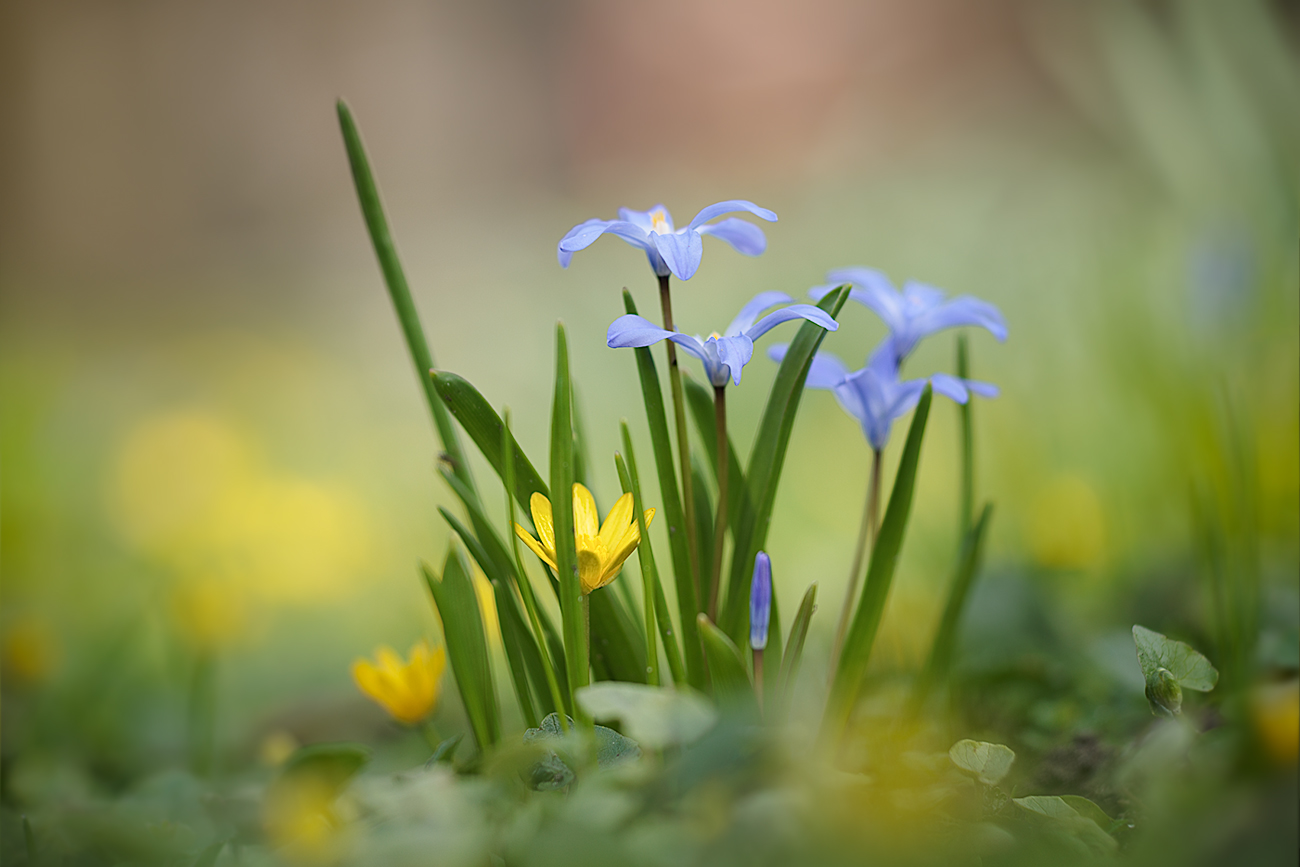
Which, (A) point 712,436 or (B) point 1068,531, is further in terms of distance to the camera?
(B) point 1068,531

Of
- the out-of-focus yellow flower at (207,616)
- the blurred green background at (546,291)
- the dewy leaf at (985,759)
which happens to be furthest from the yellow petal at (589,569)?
the out-of-focus yellow flower at (207,616)

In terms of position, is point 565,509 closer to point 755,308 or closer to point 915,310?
point 755,308

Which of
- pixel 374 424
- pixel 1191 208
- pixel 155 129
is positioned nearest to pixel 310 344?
pixel 374 424

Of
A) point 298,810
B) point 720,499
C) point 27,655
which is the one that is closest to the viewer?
point 298,810

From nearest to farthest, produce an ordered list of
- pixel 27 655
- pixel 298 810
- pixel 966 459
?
1. pixel 298 810
2. pixel 966 459
3. pixel 27 655

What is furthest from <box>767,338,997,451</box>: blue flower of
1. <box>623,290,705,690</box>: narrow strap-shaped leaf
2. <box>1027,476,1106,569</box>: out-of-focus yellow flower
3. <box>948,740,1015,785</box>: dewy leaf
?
<box>1027,476,1106,569</box>: out-of-focus yellow flower

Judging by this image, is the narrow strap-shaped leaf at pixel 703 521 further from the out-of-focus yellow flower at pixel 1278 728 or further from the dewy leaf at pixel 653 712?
the out-of-focus yellow flower at pixel 1278 728

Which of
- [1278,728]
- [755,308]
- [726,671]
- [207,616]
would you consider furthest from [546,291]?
[1278,728]
